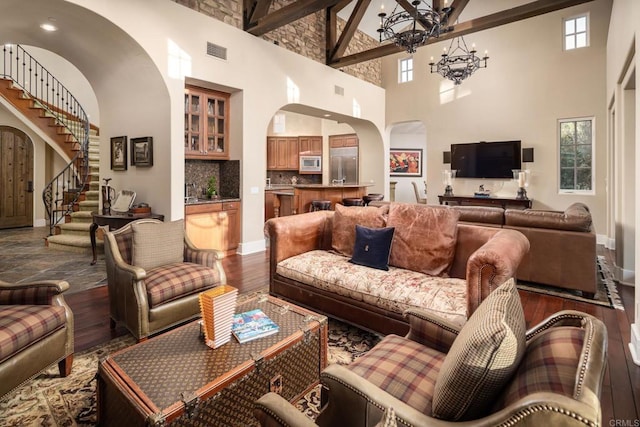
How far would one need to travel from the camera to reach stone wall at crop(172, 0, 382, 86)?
538 cm

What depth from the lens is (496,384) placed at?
990 mm

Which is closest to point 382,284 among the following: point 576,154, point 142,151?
Answer: point 142,151

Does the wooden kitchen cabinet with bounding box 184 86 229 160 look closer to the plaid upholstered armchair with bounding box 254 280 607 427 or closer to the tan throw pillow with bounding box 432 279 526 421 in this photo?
the plaid upholstered armchair with bounding box 254 280 607 427

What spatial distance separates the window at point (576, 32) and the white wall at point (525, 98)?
12 cm

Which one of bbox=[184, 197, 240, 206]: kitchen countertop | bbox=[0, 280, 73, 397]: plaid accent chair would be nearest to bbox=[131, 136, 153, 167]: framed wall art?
bbox=[184, 197, 240, 206]: kitchen countertop

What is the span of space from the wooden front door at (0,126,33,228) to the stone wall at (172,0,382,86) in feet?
20.1

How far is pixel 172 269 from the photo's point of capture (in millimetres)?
2861

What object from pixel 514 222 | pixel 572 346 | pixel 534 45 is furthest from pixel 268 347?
pixel 534 45

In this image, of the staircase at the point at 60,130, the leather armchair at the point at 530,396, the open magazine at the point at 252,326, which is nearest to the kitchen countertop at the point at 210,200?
the staircase at the point at 60,130

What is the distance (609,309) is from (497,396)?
3315mm

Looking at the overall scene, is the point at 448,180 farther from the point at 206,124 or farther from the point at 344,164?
the point at 206,124

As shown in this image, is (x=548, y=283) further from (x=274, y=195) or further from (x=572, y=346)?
(x=274, y=195)

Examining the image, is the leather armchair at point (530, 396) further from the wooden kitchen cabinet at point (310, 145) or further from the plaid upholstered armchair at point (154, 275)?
the wooden kitchen cabinet at point (310, 145)

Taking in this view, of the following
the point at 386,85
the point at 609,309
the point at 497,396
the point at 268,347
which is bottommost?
the point at 609,309
